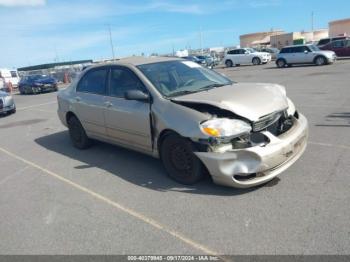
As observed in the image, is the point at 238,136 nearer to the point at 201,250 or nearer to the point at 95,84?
the point at 201,250

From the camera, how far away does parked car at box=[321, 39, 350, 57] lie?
28.9 metres

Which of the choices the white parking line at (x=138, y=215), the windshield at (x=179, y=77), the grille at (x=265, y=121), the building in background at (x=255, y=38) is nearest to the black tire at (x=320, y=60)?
the windshield at (x=179, y=77)

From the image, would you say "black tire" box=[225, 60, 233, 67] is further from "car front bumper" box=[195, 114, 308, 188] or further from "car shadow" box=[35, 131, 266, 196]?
"car front bumper" box=[195, 114, 308, 188]

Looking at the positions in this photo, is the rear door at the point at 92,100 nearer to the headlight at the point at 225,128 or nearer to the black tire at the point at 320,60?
the headlight at the point at 225,128

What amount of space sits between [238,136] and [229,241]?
4.14 feet

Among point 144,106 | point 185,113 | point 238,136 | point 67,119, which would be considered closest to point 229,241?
point 238,136

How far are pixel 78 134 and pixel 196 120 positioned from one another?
3532 mm

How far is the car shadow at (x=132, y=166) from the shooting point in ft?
14.7

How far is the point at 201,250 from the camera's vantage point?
3203 millimetres

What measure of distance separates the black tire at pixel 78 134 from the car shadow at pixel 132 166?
12 centimetres

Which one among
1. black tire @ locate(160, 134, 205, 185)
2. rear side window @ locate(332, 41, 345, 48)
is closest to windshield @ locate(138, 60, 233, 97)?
black tire @ locate(160, 134, 205, 185)

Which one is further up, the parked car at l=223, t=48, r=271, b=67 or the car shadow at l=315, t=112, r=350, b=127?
the parked car at l=223, t=48, r=271, b=67

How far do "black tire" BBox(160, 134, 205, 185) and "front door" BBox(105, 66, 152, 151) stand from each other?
410 millimetres

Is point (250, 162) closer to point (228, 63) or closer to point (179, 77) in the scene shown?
point (179, 77)
